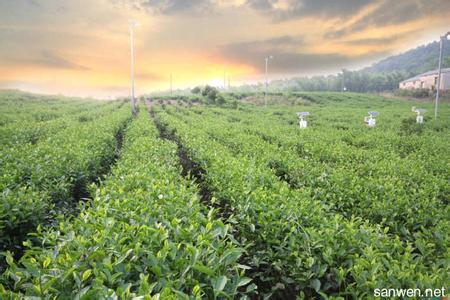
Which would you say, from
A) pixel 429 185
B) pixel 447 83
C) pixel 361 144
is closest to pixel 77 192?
pixel 429 185

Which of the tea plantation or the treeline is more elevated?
the treeline

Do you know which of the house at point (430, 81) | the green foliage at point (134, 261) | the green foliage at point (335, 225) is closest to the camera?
the green foliage at point (134, 261)

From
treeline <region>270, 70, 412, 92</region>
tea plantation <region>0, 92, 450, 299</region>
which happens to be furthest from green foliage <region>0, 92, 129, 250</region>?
treeline <region>270, 70, 412, 92</region>

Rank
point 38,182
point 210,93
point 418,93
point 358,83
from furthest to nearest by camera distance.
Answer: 1. point 358,83
2. point 418,93
3. point 210,93
4. point 38,182

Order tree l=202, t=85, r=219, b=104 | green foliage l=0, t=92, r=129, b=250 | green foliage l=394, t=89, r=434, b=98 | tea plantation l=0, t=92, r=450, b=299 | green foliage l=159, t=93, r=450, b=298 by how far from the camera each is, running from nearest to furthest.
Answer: tea plantation l=0, t=92, r=450, b=299
green foliage l=159, t=93, r=450, b=298
green foliage l=0, t=92, r=129, b=250
tree l=202, t=85, r=219, b=104
green foliage l=394, t=89, r=434, b=98

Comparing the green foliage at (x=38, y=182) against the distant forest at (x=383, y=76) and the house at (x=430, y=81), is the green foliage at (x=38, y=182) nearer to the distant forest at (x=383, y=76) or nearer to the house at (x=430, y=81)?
the house at (x=430, y=81)

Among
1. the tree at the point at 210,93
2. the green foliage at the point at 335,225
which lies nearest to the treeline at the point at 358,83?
the tree at the point at 210,93

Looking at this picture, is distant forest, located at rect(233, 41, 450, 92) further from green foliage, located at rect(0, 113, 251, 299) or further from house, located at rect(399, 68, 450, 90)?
green foliage, located at rect(0, 113, 251, 299)

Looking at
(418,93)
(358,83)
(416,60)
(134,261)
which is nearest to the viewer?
(134,261)

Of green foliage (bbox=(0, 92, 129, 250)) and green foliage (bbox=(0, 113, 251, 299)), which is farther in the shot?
green foliage (bbox=(0, 92, 129, 250))

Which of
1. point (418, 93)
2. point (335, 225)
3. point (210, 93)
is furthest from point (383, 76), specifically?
point (335, 225)

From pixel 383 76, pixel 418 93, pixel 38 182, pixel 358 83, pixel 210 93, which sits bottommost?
pixel 38 182

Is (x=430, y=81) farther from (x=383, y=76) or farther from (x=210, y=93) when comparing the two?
(x=210, y=93)

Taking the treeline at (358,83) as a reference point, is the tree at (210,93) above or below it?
below
